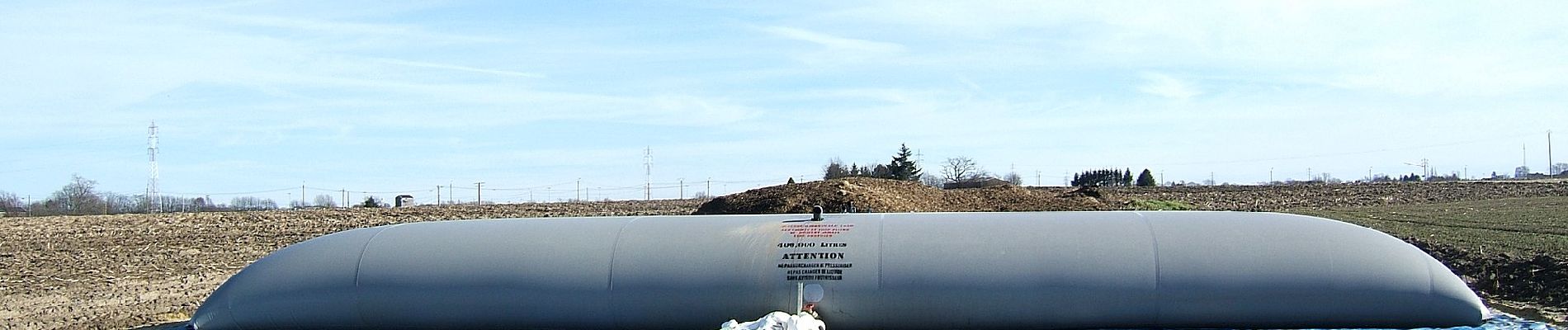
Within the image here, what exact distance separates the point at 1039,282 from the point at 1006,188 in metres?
15.3

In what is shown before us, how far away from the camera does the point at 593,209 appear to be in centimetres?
4138

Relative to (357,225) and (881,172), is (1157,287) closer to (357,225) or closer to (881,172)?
(357,225)

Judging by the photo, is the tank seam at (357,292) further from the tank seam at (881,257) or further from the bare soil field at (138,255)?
the tank seam at (881,257)

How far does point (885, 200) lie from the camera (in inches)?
839

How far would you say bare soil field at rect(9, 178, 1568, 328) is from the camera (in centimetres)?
1349

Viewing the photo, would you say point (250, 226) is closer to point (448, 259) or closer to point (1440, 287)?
point (448, 259)

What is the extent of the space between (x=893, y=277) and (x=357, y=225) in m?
25.2

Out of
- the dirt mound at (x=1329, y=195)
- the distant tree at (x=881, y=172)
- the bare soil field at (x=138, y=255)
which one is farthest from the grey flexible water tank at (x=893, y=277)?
the distant tree at (x=881, y=172)

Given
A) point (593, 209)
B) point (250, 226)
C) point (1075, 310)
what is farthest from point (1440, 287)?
point (593, 209)

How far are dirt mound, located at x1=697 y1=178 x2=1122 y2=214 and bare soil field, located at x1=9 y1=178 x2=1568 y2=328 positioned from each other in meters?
0.04

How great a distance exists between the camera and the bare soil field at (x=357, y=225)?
531 inches

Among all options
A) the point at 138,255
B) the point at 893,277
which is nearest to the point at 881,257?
the point at 893,277

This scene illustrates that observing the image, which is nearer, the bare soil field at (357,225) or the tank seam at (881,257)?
the tank seam at (881,257)

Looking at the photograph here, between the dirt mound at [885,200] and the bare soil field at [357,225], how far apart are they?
0.14ft
